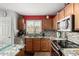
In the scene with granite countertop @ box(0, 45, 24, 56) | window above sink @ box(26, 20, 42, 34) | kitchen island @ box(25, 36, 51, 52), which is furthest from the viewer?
kitchen island @ box(25, 36, 51, 52)

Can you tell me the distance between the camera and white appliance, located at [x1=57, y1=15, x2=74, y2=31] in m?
1.68

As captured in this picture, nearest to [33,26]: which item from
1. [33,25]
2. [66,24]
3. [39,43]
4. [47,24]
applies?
[33,25]

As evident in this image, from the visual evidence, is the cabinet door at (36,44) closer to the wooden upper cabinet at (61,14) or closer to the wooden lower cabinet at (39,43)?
the wooden lower cabinet at (39,43)

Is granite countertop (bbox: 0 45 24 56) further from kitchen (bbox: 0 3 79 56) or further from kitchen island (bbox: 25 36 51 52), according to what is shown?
kitchen island (bbox: 25 36 51 52)

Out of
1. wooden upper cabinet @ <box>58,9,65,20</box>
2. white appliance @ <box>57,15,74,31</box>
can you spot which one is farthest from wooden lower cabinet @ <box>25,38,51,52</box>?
wooden upper cabinet @ <box>58,9,65,20</box>

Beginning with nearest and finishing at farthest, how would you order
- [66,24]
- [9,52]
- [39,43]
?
1. [9,52]
2. [66,24]
3. [39,43]

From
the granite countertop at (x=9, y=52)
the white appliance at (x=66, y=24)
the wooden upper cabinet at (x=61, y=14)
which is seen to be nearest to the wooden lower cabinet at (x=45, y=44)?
the white appliance at (x=66, y=24)

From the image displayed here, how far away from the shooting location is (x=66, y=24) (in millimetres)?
1925

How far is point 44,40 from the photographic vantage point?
2.13m

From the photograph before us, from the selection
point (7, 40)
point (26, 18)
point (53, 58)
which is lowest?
point (53, 58)

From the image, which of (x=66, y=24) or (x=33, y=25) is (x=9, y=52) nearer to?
(x=33, y=25)

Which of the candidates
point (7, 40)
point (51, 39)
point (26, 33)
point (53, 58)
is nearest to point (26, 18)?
point (26, 33)

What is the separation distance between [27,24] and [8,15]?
0.30 meters

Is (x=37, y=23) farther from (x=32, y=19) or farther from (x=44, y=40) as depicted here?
(x=44, y=40)
